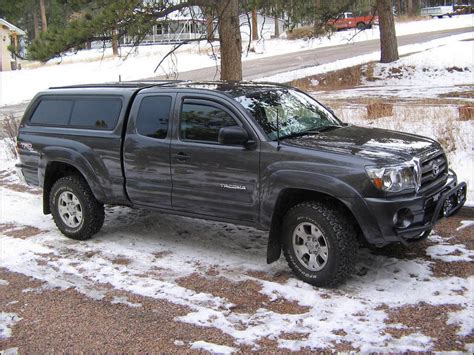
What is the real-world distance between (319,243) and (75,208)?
10.5 feet

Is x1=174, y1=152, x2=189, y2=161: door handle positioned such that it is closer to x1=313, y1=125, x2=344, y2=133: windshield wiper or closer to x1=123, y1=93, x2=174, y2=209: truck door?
x1=123, y1=93, x2=174, y2=209: truck door

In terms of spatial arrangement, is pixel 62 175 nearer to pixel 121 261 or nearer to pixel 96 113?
pixel 96 113

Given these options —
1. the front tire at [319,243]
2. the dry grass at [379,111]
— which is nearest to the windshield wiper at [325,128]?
the front tire at [319,243]

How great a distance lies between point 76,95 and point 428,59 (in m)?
17.3

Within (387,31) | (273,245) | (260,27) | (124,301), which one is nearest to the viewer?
(124,301)

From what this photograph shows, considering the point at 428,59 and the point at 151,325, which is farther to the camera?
the point at 428,59

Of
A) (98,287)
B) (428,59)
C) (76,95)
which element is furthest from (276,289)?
(428,59)

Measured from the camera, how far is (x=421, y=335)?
394cm

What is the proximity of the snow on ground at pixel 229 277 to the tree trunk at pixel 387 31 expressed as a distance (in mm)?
16127

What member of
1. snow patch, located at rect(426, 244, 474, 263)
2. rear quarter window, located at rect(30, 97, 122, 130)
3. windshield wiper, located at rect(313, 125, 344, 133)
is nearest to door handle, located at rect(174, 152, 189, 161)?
rear quarter window, located at rect(30, 97, 122, 130)

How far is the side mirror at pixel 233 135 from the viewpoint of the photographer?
5031 mm

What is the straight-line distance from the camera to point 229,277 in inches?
205

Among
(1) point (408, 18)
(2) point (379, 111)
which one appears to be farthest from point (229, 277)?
(1) point (408, 18)

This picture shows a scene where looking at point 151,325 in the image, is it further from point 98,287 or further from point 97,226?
point 97,226
